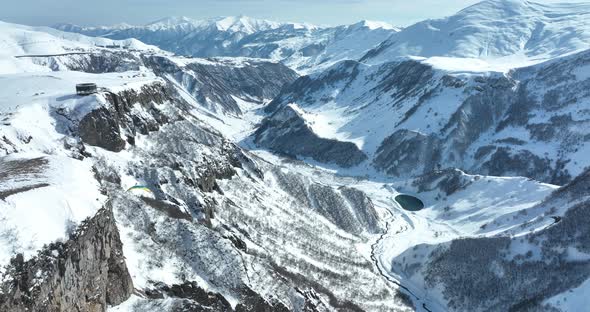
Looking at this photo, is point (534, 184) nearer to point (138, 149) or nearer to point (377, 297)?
point (377, 297)

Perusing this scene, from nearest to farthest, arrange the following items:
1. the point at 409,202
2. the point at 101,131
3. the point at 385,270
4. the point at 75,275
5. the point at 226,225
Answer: the point at 75,275
the point at 226,225
the point at 101,131
the point at 385,270
the point at 409,202

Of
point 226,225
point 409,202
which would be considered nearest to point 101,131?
point 226,225

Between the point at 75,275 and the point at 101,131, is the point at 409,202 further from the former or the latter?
the point at 75,275

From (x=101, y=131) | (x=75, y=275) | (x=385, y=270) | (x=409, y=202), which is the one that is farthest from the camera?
(x=409, y=202)

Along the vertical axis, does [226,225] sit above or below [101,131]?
below

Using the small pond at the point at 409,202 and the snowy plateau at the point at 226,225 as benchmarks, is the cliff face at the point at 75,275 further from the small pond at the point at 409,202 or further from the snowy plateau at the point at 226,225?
the small pond at the point at 409,202

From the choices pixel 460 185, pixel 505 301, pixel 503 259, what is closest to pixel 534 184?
pixel 460 185

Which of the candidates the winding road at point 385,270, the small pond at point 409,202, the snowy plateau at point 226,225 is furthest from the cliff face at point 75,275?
the small pond at point 409,202
